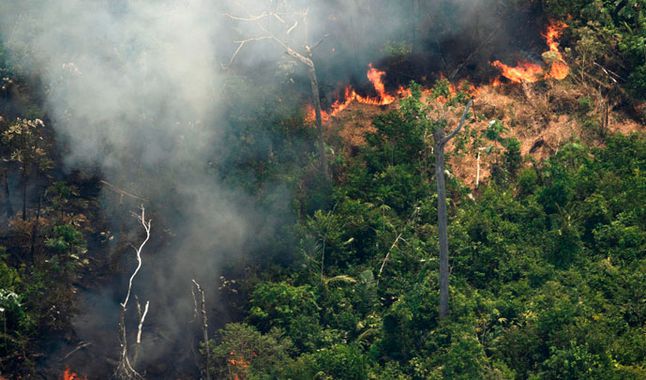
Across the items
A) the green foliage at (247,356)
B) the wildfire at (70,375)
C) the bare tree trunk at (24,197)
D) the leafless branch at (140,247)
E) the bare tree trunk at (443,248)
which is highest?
the bare tree trunk at (24,197)

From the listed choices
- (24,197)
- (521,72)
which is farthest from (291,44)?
(24,197)

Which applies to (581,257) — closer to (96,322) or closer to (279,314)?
(279,314)

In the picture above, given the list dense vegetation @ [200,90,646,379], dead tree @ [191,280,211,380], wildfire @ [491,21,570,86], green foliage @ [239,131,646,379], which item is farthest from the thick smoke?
green foliage @ [239,131,646,379]

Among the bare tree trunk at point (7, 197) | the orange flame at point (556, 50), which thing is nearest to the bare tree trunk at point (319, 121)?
the orange flame at point (556, 50)

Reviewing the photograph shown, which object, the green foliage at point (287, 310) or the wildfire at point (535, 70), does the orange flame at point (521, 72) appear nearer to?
the wildfire at point (535, 70)

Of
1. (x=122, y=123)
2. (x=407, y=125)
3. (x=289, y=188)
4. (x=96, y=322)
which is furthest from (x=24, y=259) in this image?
(x=407, y=125)

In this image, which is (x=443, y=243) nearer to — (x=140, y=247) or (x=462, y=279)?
(x=462, y=279)
